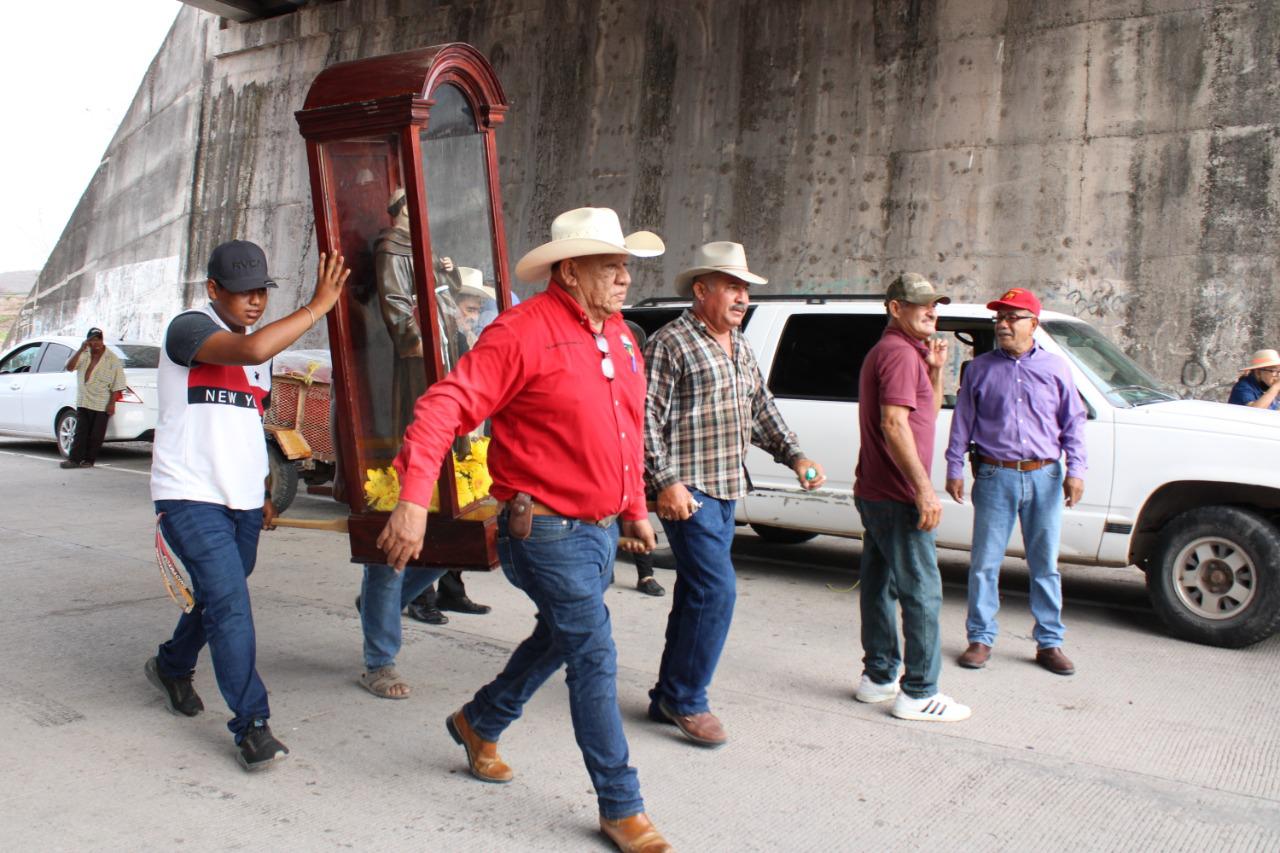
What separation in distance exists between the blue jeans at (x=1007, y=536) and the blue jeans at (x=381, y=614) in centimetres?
276

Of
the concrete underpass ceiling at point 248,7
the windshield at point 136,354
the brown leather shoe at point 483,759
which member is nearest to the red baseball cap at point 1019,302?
the brown leather shoe at point 483,759

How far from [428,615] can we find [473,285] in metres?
1.94

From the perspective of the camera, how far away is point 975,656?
18.6 feet

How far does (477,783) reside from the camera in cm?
397

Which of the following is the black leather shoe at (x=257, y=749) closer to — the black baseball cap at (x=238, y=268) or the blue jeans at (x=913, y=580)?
the black baseball cap at (x=238, y=268)

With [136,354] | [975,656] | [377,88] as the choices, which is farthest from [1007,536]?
[136,354]

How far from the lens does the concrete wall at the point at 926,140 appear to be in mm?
11234

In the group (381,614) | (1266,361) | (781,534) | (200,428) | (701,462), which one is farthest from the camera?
(781,534)

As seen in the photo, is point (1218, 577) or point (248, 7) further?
point (248, 7)

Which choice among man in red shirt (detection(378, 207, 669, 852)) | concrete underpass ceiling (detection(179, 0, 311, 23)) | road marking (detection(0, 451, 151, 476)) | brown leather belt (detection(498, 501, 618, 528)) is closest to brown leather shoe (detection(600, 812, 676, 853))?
man in red shirt (detection(378, 207, 669, 852))

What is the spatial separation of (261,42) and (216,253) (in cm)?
1906

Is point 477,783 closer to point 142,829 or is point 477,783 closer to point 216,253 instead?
point 142,829

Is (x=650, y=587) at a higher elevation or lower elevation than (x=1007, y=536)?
lower

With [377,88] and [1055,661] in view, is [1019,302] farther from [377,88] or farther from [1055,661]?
[377,88]
